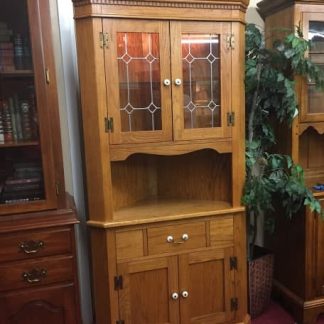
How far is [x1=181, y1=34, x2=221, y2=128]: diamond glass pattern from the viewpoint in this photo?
183 centimetres

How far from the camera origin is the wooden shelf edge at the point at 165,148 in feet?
5.83

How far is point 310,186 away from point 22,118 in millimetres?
1800

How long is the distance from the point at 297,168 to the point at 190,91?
2.50 feet

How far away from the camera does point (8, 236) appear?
157 centimetres

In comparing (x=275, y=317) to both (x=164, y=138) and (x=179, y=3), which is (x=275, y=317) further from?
(x=179, y=3)

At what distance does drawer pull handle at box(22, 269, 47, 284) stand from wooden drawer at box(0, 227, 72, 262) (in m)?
0.07

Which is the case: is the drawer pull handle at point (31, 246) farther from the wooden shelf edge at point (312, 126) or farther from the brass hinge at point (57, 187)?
the wooden shelf edge at point (312, 126)

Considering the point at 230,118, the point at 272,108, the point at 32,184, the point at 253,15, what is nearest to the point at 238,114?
the point at 230,118

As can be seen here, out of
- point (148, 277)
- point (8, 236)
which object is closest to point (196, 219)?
point (148, 277)

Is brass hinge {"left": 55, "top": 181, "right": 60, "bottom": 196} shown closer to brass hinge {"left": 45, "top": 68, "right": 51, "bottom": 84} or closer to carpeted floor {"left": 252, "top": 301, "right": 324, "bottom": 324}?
brass hinge {"left": 45, "top": 68, "right": 51, "bottom": 84}

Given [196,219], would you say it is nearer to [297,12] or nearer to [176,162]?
[176,162]

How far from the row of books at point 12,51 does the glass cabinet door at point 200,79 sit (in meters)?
0.68

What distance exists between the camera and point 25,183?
167 cm

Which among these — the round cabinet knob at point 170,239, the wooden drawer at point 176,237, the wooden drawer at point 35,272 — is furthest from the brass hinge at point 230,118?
the wooden drawer at point 35,272
